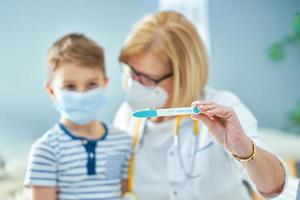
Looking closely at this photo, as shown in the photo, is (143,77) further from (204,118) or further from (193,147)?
(204,118)

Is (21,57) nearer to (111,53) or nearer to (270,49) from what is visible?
(111,53)

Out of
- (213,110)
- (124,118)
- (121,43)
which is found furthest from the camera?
(121,43)

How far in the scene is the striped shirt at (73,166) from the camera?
108 cm

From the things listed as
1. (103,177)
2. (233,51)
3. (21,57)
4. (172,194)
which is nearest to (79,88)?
(103,177)

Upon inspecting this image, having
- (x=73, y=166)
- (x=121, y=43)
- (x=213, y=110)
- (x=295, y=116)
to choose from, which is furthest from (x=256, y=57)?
(x=213, y=110)

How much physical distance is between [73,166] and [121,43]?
2.75 feet

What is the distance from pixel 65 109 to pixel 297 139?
1.60 m

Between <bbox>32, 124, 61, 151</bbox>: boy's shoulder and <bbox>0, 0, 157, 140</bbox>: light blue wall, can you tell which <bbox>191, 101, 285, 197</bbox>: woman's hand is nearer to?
<bbox>32, 124, 61, 151</bbox>: boy's shoulder

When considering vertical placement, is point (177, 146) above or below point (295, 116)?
above

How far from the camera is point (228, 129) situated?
92cm

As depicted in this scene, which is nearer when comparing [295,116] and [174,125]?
[174,125]

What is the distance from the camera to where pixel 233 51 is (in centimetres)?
257

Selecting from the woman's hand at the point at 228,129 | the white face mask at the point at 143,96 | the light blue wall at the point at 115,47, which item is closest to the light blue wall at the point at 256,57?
the light blue wall at the point at 115,47

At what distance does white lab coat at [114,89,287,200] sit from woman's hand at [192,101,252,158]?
315mm
